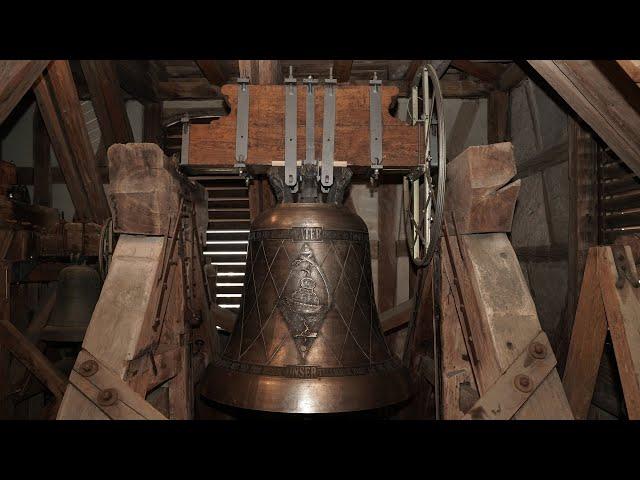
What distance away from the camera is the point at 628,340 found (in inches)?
68.4

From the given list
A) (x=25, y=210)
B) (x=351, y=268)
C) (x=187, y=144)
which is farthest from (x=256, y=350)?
(x=25, y=210)

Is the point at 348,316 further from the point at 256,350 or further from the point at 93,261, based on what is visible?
Result: the point at 93,261

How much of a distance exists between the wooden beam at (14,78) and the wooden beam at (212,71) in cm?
229

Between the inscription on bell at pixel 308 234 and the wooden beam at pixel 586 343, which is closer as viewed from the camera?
the wooden beam at pixel 586 343

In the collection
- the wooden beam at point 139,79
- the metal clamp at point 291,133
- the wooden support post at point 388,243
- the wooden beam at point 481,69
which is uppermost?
the wooden beam at point 481,69

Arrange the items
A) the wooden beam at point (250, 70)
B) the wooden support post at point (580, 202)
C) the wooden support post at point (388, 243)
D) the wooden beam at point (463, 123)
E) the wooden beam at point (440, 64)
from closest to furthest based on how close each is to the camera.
Result: the wooden beam at point (250, 70) < the wooden support post at point (580, 202) < the wooden beam at point (440, 64) < the wooden beam at point (463, 123) < the wooden support post at point (388, 243)

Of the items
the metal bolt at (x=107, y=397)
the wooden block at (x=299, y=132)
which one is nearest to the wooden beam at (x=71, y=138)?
the wooden block at (x=299, y=132)

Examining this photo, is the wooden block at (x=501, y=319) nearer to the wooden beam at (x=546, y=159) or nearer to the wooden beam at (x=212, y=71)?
the wooden beam at (x=546, y=159)

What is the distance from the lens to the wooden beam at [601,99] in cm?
187

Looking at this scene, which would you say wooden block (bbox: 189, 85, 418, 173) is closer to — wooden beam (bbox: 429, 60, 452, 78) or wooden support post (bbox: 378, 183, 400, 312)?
wooden beam (bbox: 429, 60, 452, 78)

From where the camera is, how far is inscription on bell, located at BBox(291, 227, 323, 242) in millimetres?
2207

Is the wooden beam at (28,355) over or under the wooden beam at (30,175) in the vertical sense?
under

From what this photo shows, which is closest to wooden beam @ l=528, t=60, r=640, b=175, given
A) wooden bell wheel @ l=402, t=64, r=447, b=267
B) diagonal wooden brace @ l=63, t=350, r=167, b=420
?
wooden bell wheel @ l=402, t=64, r=447, b=267

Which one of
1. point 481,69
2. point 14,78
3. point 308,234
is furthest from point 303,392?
point 481,69
